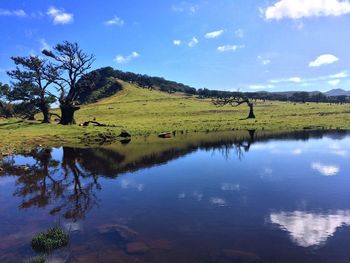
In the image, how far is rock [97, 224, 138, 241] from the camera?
51.8 ft

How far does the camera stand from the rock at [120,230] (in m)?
15.8

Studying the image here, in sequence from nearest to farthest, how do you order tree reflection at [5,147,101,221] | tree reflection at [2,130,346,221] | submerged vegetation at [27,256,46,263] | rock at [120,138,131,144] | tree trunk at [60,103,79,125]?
submerged vegetation at [27,256,46,263]
tree reflection at [5,147,101,221]
tree reflection at [2,130,346,221]
rock at [120,138,131,144]
tree trunk at [60,103,79,125]

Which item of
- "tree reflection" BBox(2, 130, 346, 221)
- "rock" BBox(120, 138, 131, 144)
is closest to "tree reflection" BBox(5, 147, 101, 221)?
"tree reflection" BBox(2, 130, 346, 221)

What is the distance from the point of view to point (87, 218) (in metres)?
18.5

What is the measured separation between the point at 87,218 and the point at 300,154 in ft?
84.3

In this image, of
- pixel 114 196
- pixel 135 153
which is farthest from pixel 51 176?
pixel 135 153

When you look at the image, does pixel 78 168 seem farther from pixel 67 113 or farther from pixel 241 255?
pixel 67 113

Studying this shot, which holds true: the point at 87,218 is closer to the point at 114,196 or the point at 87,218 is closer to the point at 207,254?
the point at 114,196

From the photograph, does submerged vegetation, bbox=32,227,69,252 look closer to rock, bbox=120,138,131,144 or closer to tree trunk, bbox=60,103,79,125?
rock, bbox=120,138,131,144

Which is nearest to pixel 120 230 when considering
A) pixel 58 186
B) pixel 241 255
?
pixel 241 255

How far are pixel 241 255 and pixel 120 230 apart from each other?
5660mm

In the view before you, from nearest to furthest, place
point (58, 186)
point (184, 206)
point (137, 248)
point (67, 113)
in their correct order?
point (137, 248) < point (184, 206) < point (58, 186) < point (67, 113)

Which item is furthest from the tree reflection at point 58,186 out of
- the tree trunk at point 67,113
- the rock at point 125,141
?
the tree trunk at point 67,113

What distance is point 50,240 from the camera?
586 inches
